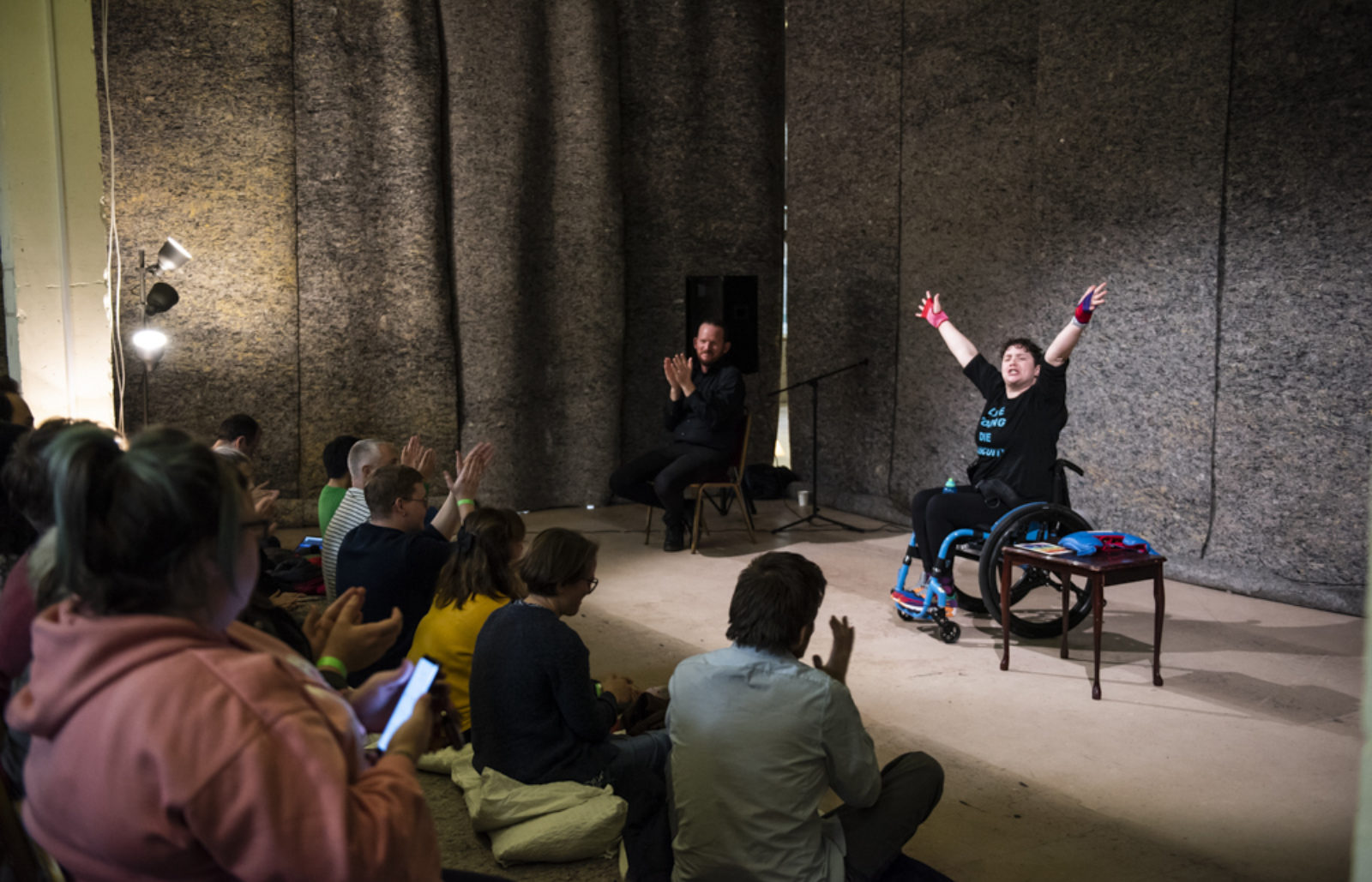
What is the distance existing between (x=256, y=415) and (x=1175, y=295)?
5.10 m

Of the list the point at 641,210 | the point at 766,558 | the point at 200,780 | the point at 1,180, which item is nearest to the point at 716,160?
the point at 641,210

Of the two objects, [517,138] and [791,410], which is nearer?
[517,138]

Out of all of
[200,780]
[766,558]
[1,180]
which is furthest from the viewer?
[1,180]

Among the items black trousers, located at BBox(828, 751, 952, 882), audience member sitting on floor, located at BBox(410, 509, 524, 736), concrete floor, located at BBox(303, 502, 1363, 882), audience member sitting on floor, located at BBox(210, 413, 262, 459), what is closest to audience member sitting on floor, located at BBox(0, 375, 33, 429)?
audience member sitting on floor, located at BBox(210, 413, 262, 459)

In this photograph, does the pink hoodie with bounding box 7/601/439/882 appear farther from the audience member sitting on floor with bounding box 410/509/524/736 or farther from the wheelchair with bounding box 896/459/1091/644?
the wheelchair with bounding box 896/459/1091/644

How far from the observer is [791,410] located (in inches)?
292

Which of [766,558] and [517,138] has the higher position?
[517,138]

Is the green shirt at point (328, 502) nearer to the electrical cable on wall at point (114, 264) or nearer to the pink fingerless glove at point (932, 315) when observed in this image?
the electrical cable on wall at point (114, 264)

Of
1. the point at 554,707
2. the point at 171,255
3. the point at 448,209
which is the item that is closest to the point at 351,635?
the point at 554,707

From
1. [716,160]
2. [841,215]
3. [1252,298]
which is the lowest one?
[1252,298]

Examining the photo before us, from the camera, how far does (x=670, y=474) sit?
584cm

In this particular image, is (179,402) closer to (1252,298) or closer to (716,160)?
(716,160)

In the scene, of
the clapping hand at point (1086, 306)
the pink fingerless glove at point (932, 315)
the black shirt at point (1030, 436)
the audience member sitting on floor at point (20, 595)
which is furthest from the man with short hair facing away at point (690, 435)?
the audience member sitting on floor at point (20, 595)

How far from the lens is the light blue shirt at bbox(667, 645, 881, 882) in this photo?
1.84 metres
